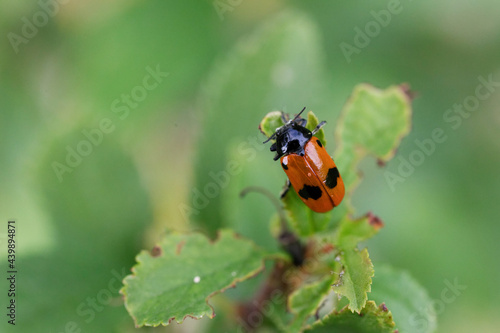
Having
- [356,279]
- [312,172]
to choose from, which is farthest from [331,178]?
[356,279]

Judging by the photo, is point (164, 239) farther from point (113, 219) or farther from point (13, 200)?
point (13, 200)

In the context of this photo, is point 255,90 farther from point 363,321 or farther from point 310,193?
point 363,321

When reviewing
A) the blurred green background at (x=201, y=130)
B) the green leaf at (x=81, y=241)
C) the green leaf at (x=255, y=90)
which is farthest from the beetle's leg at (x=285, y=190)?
the green leaf at (x=81, y=241)

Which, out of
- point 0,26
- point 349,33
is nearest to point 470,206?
point 349,33

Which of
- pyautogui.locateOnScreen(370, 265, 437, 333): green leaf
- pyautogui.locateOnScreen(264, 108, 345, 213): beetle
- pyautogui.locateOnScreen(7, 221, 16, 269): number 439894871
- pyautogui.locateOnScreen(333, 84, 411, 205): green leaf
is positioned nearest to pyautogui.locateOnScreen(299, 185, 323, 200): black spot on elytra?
pyautogui.locateOnScreen(264, 108, 345, 213): beetle

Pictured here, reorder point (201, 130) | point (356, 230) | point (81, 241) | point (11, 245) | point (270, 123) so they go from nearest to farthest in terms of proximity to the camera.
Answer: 1. point (270, 123)
2. point (356, 230)
3. point (11, 245)
4. point (81, 241)
5. point (201, 130)

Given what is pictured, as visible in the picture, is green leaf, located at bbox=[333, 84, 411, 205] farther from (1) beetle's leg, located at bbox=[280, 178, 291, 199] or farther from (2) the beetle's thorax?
(1) beetle's leg, located at bbox=[280, 178, 291, 199]

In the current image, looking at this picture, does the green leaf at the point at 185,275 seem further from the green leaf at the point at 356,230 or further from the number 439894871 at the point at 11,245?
the number 439894871 at the point at 11,245
